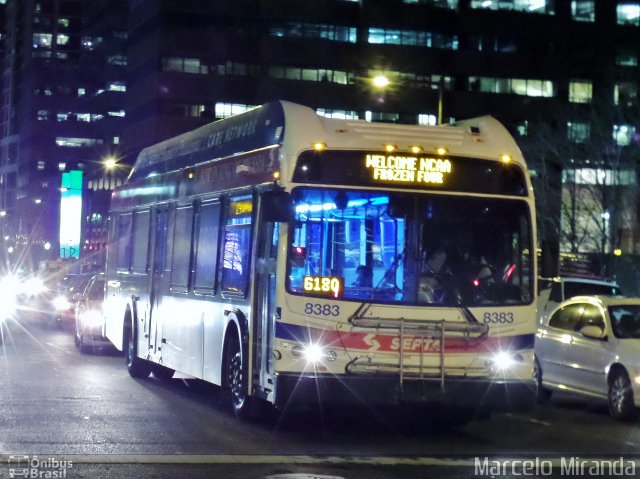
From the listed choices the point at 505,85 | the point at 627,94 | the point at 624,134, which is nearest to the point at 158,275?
the point at 624,134

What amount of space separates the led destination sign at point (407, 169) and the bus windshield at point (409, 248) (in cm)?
19

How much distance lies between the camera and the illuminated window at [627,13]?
85.1 meters

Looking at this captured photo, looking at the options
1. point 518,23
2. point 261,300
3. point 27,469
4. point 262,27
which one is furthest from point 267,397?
point 518,23

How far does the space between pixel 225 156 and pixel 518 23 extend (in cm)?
7326

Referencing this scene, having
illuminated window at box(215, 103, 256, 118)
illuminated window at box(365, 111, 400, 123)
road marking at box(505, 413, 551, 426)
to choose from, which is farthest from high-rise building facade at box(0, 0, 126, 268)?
road marking at box(505, 413, 551, 426)

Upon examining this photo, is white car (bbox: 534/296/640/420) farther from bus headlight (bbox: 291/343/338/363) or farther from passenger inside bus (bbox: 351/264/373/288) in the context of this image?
bus headlight (bbox: 291/343/338/363)

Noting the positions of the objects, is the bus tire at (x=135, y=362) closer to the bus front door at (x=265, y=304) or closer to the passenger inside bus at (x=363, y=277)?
the bus front door at (x=265, y=304)

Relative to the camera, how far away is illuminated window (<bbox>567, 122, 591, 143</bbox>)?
53156 millimetres

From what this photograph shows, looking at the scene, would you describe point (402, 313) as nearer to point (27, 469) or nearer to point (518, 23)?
point (27, 469)

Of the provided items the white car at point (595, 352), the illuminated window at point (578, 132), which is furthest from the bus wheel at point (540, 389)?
the illuminated window at point (578, 132)

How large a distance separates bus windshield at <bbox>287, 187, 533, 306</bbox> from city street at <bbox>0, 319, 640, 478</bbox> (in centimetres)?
163

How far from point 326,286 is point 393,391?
131 cm

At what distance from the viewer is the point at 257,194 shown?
42.5ft

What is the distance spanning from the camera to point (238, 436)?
1241 centimetres
